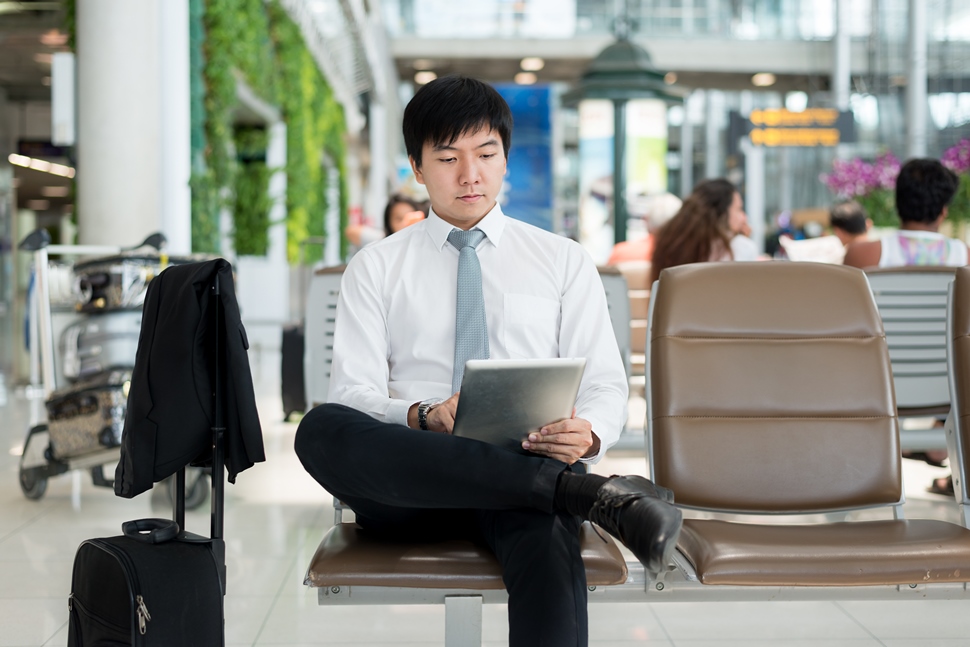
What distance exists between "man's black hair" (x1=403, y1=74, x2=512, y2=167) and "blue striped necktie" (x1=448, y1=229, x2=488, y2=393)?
21 centimetres

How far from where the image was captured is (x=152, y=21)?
5.64 metres

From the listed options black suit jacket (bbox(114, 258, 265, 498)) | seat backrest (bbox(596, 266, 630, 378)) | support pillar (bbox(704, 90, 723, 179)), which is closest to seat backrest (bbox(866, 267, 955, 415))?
seat backrest (bbox(596, 266, 630, 378))

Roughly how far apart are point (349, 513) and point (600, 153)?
20.6ft

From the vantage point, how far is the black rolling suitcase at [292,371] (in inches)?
207

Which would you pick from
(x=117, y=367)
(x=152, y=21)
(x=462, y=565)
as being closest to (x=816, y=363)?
(x=462, y=565)

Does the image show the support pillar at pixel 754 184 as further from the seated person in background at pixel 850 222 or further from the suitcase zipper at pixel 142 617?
the suitcase zipper at pixel 142 617

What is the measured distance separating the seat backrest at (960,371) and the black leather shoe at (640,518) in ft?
2.91

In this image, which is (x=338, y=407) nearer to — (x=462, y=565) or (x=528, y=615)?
(x=462, y=565)

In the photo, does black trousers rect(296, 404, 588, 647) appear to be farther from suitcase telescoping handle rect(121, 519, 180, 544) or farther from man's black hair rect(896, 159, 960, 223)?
man's black hair rect(896, 159, 960, 223)

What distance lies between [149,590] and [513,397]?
68cm

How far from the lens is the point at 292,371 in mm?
5297

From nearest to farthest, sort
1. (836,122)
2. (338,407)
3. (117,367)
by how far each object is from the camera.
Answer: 1. (338,407)
2. (117,367)
3. (836,122)

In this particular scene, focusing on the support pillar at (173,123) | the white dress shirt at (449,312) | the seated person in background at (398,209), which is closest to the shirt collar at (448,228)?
the white dress shirt at (449,312)

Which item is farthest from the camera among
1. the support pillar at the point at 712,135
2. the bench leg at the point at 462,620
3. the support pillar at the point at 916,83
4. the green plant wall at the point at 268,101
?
the support pillar at the point at 712,135
